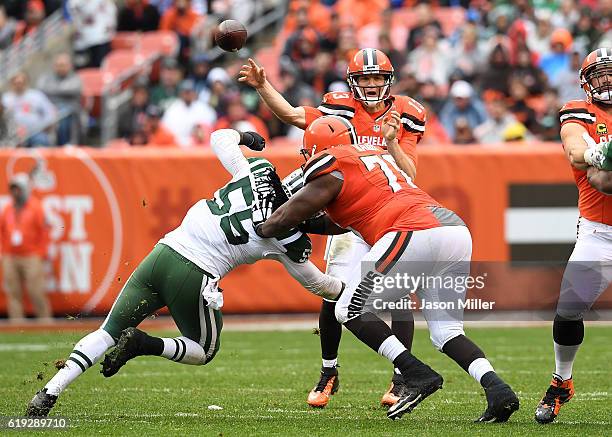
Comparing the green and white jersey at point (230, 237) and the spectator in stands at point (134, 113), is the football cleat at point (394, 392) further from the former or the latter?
the spectator in stands at point (134, 113)

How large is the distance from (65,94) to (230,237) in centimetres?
953

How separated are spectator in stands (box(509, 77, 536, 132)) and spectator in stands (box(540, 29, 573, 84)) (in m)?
0.79

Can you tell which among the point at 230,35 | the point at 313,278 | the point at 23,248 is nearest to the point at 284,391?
the point at 313,278

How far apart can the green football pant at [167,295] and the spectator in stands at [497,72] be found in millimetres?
8699

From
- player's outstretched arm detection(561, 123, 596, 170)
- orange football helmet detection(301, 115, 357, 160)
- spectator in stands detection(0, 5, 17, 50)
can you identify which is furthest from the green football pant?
spectator in stands detection(0, 5, 17, 50)

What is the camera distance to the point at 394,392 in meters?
7.15

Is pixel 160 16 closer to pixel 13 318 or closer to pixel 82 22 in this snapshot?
pixel 82 22

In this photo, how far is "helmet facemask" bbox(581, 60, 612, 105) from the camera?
6406mm

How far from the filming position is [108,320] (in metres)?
6.48

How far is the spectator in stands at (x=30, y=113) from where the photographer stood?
1463 cm

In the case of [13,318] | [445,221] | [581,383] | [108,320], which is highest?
[445,221]

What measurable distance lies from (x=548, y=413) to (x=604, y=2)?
31.9ft

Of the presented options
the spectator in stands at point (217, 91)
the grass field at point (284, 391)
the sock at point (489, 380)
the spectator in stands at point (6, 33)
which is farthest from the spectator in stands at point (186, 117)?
the sock at point (489, 380)

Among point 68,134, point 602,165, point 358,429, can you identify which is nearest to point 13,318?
point 68,134
